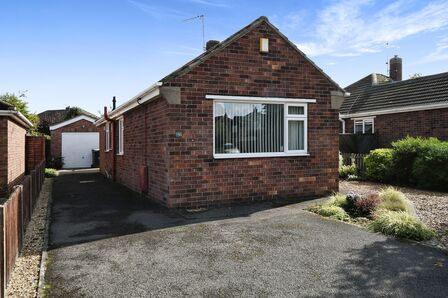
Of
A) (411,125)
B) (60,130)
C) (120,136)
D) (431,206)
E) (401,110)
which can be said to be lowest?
(431,206)

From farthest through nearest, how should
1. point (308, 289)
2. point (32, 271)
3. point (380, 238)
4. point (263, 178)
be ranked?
point (263, 178) < point (380, 238) < point (32, 271) < point (308, 289)

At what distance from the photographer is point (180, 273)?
4.54 m

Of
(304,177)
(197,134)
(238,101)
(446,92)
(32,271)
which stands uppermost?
(446,92)

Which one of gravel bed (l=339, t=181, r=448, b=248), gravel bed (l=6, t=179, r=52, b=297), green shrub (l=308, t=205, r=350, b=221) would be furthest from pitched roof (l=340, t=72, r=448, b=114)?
gravel bed (l=6, t=179, r=52, b=297)

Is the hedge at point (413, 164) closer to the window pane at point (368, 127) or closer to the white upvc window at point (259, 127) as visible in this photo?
the white upvc window at point (259, 127)

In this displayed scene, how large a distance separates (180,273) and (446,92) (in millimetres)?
16585

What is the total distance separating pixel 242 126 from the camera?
9.16 meters

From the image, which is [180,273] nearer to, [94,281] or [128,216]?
[94,281]

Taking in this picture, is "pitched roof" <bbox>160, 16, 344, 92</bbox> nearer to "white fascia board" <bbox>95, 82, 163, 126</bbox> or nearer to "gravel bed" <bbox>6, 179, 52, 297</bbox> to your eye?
"white fascia board" <bbox>95, 82, 163, 126</bbox>

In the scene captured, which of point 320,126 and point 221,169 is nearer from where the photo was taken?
point 221,169

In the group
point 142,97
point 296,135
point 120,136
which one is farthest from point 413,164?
point 120,136

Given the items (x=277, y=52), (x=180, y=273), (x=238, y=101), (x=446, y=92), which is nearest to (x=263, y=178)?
(x=238, y=101)

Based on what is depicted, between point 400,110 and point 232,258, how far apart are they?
15.5 metres

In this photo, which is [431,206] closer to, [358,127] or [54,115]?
[358,127]
